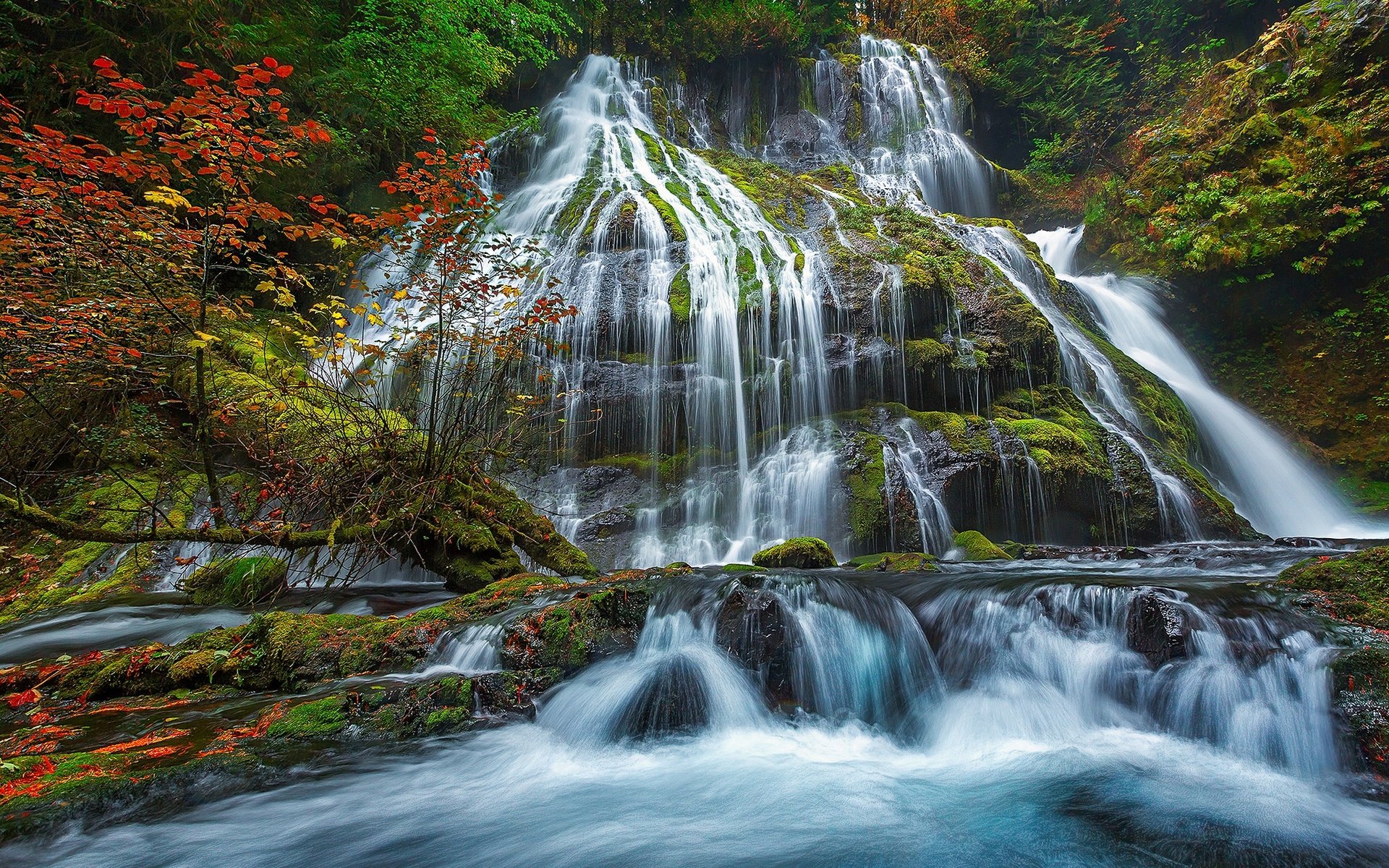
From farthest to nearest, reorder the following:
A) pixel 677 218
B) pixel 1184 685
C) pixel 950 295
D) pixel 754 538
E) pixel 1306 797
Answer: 1. pixel 677 218
2. pixel 950 295
3. pixel 754 538
4. pixel 1184 685
5. pixel 1306 797

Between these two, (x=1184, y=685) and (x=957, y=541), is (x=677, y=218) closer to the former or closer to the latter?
(x=957, y=541)

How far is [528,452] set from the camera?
10.1 m

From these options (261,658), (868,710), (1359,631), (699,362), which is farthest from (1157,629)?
(699,362)

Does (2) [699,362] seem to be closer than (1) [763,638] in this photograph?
No

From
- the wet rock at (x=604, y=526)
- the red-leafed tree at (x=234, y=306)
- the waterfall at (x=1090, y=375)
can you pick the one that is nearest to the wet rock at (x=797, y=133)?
the waterfall at (x=1090, y=375)

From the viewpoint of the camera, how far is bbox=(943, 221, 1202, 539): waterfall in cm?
838

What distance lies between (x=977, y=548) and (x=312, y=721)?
7243mm

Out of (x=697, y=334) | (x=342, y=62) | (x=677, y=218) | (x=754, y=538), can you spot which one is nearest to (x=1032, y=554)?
(x=754, y=538)

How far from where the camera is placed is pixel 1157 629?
3766mm

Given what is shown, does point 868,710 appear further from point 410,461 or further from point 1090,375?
point 1090,375

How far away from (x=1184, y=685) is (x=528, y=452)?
29.6 feet

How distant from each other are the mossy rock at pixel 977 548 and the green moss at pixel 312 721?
689 cm

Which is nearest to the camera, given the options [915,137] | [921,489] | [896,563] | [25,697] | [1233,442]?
[25,697]

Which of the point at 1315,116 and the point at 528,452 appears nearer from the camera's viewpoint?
the point at 528,452
